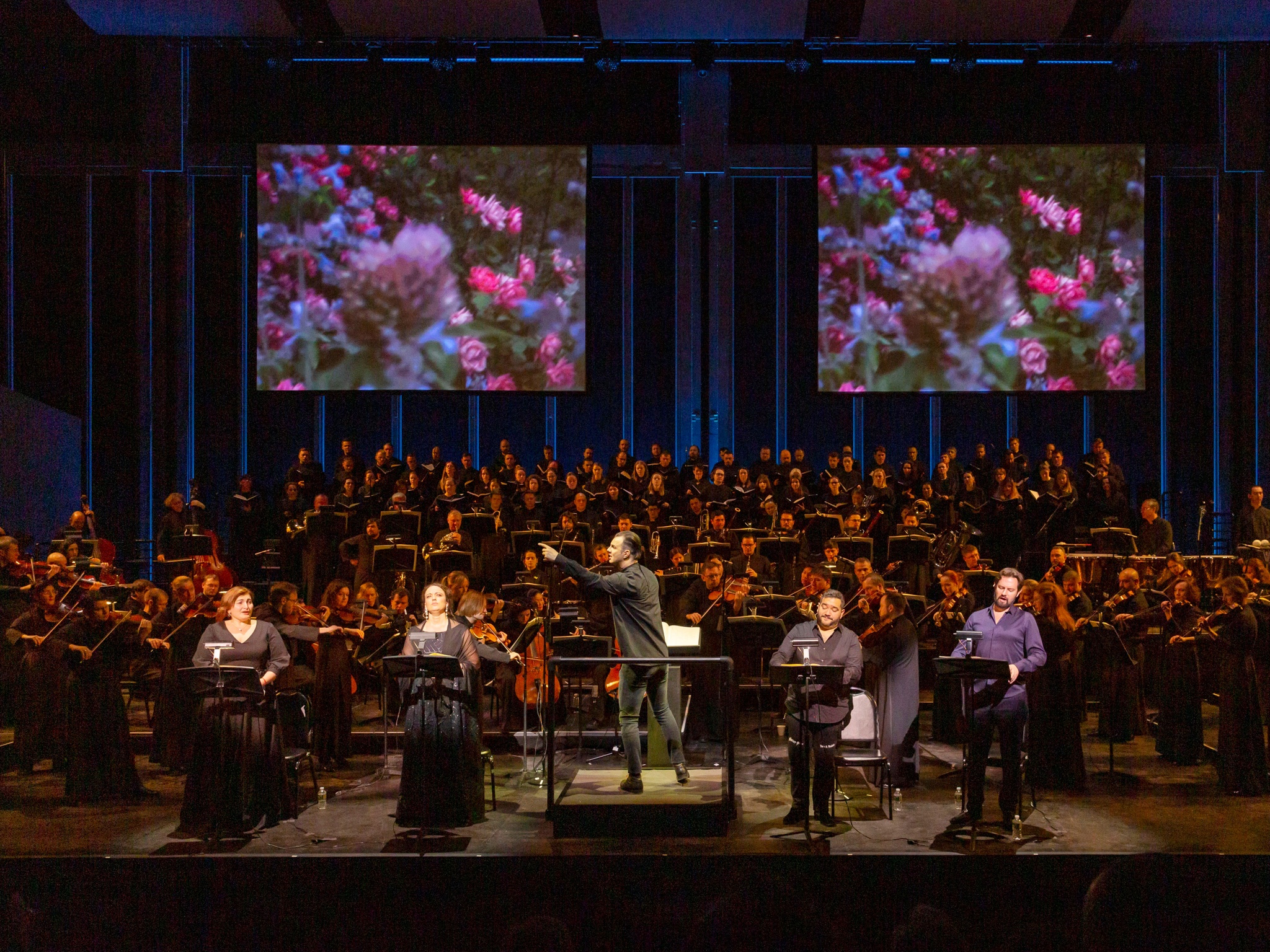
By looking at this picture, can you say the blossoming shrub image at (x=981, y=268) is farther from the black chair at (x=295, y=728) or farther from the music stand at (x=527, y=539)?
the black chair at (x=295, y=728)

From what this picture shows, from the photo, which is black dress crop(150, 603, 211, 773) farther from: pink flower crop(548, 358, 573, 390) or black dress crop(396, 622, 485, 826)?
pink flower crop(548, 358, 573, 390)

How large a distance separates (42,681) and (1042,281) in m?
13.3

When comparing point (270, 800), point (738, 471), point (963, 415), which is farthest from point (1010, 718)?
point (963, 415)

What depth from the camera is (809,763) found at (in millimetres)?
7059

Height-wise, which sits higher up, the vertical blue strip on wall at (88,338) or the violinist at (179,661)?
the vertical blue strip on wall at (88,338)

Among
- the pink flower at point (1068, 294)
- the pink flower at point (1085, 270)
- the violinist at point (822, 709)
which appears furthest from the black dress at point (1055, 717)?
the pink flower at point (1085, 270)

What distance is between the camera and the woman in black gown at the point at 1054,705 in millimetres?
7688

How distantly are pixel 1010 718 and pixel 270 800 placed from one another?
15.2 feet

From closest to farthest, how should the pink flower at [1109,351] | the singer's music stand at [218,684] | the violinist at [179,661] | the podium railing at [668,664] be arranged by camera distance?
the podium railing at [668,664]
the singer's music stand at [218,684]
the violinist at [179,661]
the pink flower at [1109,351]

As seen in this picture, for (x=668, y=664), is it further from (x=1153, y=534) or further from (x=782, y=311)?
(x=782, y=311)

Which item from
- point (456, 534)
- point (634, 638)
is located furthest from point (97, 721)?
point (456, 534)

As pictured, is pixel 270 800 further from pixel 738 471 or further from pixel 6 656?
pixel 738 471

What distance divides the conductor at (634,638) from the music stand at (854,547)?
17.5 ft

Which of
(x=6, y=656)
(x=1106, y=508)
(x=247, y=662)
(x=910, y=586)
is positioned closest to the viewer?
(x=247, y=662)
